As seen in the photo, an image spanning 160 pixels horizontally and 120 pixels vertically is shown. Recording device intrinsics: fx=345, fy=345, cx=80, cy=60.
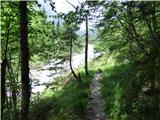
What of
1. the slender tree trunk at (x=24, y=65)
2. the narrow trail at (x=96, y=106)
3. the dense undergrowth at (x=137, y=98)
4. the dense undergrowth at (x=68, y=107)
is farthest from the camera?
the dense undergrowth at (x=68, y=107)

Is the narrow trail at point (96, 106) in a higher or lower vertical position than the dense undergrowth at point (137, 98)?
lower

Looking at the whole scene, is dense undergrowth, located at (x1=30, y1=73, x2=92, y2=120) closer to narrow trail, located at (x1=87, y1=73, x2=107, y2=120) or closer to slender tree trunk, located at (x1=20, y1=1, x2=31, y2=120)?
narrow trail, located at (x1=87, y1=73, x2=107, y2=120)

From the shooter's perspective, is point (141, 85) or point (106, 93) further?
point (106, 93)

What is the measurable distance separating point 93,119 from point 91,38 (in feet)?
69.4

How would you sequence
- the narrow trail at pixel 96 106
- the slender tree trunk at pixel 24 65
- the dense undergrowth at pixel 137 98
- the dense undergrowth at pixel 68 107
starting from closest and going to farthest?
the slender tree trunk at pixel 24 65 → the dense undergrowth at pixel 137 98 → the narrow trail at pixel 96 106 → the dense undergrowth at pixel 68 107

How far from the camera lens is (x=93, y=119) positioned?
1798cm

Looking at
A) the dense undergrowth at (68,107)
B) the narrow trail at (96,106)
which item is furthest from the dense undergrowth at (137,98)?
the dense undergrowth at (68,107)

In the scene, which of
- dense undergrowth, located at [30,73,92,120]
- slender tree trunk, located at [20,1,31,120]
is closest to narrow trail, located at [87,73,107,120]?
dense undergrowth, located at [30,73,92,120]

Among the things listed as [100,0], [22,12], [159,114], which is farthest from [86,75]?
[22,12]

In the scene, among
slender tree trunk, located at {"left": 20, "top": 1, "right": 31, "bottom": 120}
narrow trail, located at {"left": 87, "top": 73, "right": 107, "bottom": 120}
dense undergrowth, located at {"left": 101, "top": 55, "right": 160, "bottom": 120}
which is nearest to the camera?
slender tree trunk, located at {"left": 20, "top": 1, "right": 31, "bottom": 120}

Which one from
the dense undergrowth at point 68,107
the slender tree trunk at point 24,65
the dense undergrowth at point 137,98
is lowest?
the dense undergrowth at point 68,107

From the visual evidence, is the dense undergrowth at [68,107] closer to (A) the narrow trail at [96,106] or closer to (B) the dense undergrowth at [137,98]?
(A) the narrow trail at [96,106]

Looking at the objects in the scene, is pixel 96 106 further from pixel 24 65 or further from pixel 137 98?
pixel 24 65

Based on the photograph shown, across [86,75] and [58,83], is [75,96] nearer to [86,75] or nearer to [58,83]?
[86,75]
